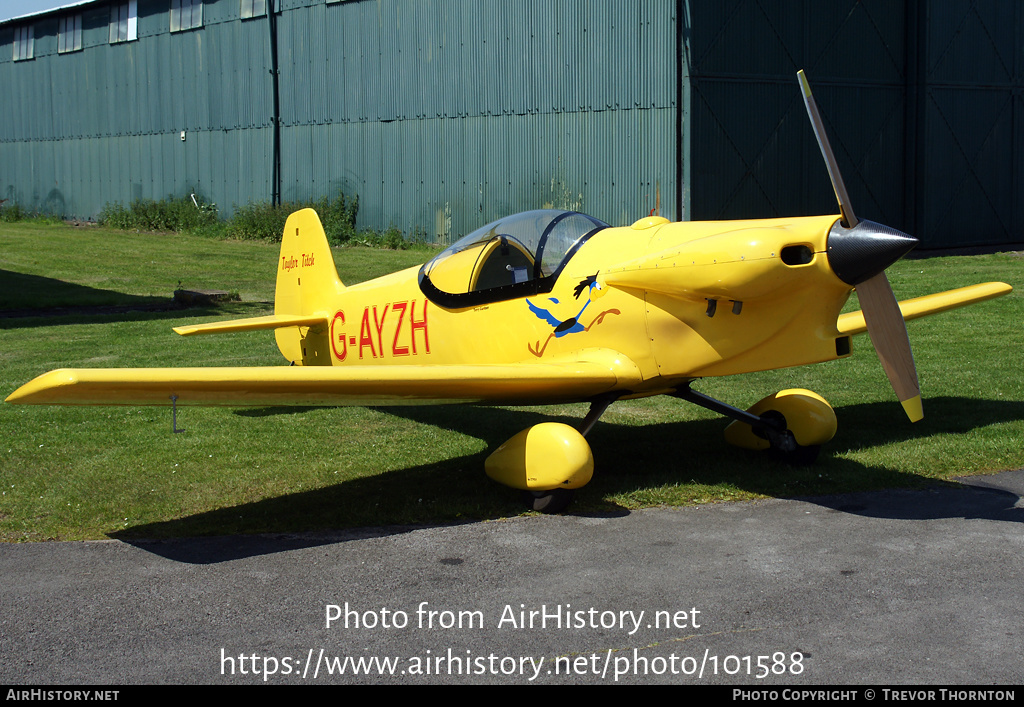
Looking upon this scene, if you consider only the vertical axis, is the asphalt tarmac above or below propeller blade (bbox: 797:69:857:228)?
below

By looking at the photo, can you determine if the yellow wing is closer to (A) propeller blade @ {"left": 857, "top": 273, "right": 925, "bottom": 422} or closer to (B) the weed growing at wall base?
(A) propeller blade @ {"left": 857, "top": 273, "right": 925, "bottom": 422}

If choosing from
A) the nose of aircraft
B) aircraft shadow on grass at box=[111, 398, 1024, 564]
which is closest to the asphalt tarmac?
aircraft shadow on grass at box=[111, 398, 1024, 564]

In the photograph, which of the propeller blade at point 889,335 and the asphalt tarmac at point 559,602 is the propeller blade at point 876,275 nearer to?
the propeller blade at point 889,335

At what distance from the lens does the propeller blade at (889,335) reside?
20.9 feet

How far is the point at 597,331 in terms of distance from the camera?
23.4 ft

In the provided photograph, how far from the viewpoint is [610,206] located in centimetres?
2242

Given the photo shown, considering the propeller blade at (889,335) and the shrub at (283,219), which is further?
the shrub at (283,219)

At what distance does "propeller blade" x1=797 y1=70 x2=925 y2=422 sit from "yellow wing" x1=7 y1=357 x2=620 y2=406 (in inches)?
68.3

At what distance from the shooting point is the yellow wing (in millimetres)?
5215

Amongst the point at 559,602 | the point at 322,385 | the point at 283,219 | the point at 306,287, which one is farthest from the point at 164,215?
the point at 559,602

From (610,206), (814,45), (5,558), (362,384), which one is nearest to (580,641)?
(362,384)

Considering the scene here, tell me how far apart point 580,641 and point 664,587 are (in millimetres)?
826

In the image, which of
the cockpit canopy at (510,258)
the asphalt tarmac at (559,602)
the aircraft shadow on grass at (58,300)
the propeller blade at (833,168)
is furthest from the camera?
the aircraft shadow on grass at (58,300)

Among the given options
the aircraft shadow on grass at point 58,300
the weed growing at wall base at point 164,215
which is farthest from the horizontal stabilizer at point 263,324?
the weed growing at wall base at point 164,215
